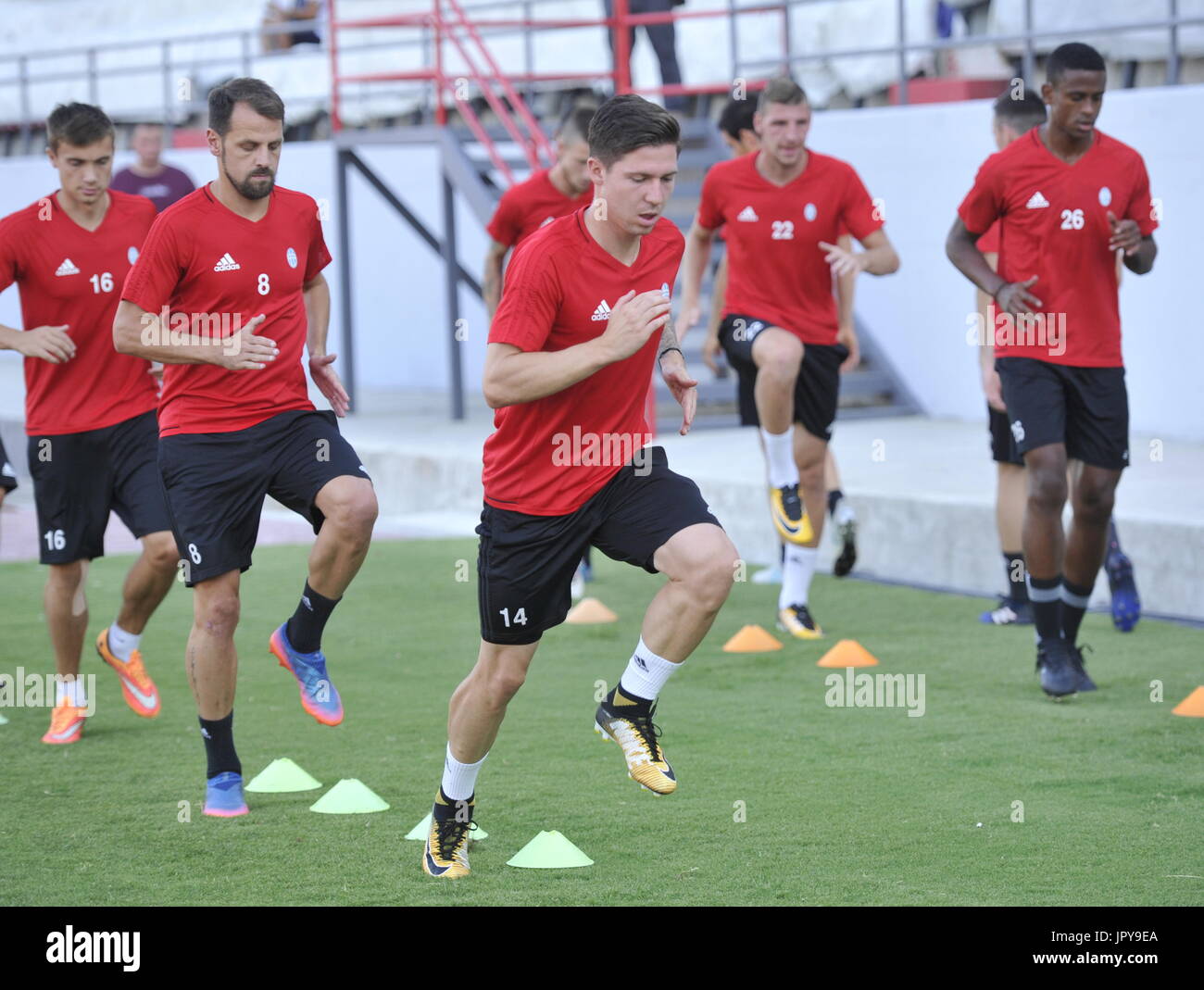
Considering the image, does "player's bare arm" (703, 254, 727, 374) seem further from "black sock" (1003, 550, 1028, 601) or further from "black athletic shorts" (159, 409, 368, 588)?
"black athletic shorts" (159, 409, 368, 588)

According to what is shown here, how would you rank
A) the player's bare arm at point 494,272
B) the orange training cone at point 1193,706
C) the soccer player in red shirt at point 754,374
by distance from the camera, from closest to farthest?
the orange training cone at point 1193,706
the soccer player in red shirt at point 754,374
the player's bare arm at point 494,272

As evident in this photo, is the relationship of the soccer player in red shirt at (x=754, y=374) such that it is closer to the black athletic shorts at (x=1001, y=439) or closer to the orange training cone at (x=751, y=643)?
the orange training cone at (x=751, y=643)

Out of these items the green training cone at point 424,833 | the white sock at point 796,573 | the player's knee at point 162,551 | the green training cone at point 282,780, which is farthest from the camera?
the white sock at point 796,573

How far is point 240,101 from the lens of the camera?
559cm

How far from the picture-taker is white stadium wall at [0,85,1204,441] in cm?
1205

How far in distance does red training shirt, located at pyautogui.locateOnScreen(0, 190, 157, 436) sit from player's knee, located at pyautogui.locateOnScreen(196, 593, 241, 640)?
1425 millimetres

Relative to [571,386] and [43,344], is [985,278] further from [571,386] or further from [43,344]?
[43,344]

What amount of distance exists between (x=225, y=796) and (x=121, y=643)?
153cm

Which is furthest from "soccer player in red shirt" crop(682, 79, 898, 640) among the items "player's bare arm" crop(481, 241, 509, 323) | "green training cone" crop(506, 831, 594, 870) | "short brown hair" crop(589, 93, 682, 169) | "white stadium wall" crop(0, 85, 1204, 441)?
"white stadium wall" crop(0, 85, 1204, 441)

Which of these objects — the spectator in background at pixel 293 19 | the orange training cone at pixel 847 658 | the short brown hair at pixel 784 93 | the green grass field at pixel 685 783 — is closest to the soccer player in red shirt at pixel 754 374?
the green grass field at pixel 685 783

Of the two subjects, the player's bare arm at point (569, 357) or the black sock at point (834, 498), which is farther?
the black sock at point (834, 498)

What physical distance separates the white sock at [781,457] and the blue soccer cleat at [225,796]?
3439 millimetres

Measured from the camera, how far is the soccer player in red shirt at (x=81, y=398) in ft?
22.0
